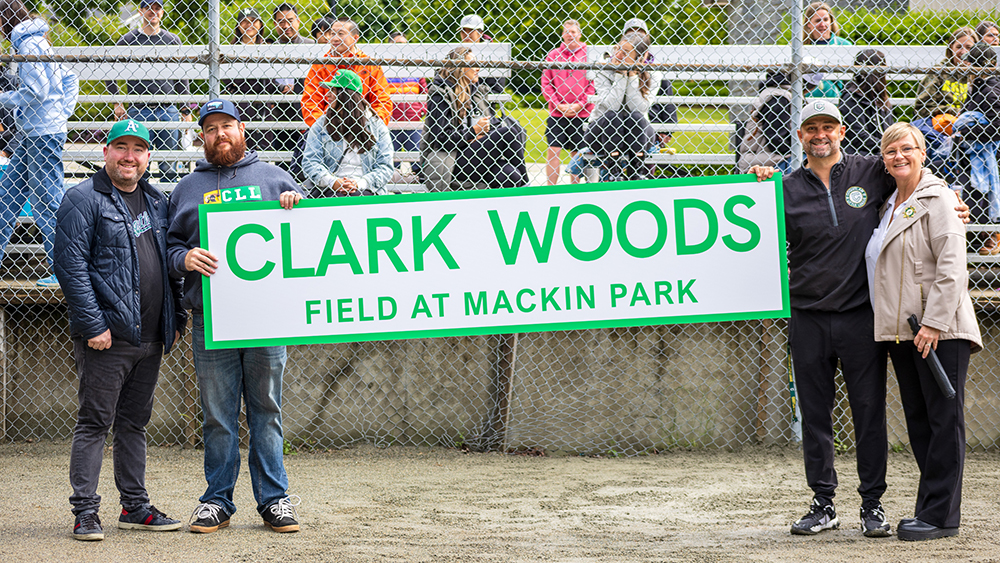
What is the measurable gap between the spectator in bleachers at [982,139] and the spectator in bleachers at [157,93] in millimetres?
5482

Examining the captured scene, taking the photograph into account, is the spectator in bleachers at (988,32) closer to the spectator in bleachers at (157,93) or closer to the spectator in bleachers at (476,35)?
the spectator in bleachers at (476,35)

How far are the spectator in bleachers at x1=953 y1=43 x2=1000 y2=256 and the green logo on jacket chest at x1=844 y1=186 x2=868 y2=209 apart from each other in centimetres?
236

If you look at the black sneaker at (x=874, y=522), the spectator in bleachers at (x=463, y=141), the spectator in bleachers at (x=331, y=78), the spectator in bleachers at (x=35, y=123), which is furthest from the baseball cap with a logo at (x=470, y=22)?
the black sneaker at (x=874, y=522)

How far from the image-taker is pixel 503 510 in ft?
15.8

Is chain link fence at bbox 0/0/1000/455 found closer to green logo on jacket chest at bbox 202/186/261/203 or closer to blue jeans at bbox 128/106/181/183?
blue jeans at bbox 128/106/181/183

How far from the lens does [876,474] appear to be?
4.13m

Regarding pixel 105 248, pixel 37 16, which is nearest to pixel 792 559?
pixel 105 248

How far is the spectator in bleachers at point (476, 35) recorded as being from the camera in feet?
20.6

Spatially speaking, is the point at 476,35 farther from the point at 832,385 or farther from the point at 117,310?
the point at 832,385

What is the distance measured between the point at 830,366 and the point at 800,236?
641 mm

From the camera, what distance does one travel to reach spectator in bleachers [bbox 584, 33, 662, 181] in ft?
19.5

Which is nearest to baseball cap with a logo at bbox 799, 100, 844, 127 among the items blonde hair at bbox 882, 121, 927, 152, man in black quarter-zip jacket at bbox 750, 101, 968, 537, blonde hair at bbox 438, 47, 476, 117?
man in black quarter-zip jacket at bbox 750, 101, 968, 537

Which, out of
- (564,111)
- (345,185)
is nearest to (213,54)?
(345,185)

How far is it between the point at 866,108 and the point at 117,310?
4.75 metres
